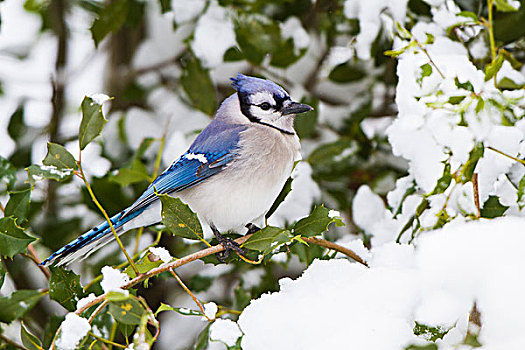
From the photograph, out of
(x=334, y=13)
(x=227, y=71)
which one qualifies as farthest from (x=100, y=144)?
(x=334, y=13)

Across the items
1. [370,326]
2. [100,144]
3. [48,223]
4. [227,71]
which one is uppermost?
[370,326]

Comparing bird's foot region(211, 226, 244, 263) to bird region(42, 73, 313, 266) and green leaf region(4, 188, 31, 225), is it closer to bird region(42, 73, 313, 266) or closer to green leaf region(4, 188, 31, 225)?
bird region(42, 73, 313, 266)

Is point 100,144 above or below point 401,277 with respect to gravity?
below

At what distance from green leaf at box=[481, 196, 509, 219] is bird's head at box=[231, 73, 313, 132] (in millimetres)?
465

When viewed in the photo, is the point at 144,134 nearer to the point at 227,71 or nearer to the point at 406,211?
the point at 227,71

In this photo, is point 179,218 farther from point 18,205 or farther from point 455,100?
point 455,100

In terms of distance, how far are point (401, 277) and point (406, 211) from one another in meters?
0.40

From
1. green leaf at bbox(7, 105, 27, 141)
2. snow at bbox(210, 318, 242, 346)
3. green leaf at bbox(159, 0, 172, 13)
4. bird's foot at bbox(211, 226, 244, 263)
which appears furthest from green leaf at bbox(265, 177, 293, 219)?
green leaf at bbox(7, 105, 27, 141)

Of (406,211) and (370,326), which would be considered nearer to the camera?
(370,326)

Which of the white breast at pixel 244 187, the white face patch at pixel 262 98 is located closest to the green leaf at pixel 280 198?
the white breast at pixel 244 187

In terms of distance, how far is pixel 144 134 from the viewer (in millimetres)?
1703

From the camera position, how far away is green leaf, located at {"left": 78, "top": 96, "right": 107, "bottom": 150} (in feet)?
2.83

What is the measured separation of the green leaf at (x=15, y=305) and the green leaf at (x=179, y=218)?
0.85ft

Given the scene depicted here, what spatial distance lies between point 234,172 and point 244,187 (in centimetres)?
4
